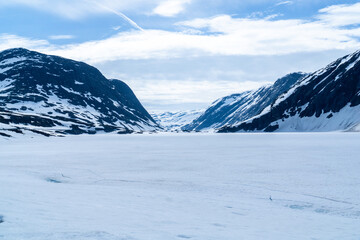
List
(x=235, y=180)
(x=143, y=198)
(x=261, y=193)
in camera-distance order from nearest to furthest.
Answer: (x=143, y=198)
(x=261, y=193)
(x=235, y=180)

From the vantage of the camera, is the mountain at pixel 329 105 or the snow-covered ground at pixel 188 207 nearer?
the snow-covered ground at pixel 188 207

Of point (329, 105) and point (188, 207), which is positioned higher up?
point (329, 105)

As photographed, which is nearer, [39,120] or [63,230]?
[63,230]

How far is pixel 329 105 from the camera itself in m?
176

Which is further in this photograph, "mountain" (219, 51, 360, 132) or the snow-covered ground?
"mountain" (219, 51, 360, 132)

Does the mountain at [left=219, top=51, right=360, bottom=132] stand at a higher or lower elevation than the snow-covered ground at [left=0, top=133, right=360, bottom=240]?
higher

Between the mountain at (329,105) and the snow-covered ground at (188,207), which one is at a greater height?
the mountain at (329,105)

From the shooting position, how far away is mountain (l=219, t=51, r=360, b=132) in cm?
16188

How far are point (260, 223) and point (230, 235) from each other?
2.51 meters

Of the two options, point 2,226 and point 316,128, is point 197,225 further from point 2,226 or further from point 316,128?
point 316,128

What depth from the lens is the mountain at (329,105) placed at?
16188 cm

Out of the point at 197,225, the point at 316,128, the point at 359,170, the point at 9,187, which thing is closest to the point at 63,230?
the point at 197,225

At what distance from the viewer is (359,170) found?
993 inches

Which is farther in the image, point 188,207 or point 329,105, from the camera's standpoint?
point 329,105
